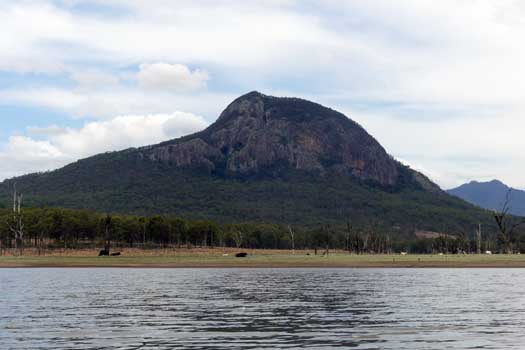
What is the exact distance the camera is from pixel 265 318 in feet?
126

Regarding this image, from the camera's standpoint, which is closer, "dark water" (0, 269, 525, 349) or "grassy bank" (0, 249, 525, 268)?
"dark water" (0, 269, 525, 349)

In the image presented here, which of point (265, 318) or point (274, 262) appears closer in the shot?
point (265, 318)

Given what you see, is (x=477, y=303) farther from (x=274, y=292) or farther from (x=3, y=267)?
(x=3, y=267)

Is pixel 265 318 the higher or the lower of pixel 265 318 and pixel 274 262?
the lower

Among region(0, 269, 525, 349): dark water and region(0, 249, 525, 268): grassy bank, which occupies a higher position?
region(0, 249, 525, 268): grassy bank

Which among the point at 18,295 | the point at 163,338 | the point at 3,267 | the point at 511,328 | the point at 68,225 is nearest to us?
the point at 163,338

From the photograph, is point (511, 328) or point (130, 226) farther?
point (130, 226)

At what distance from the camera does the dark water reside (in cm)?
2955

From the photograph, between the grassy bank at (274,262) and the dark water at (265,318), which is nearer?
the dark water at (265,318)

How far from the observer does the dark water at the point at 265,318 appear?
96.9ft

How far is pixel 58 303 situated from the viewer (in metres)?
48.2

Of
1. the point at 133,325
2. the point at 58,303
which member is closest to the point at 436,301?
the point at 133,325

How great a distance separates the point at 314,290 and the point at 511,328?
27307 mm

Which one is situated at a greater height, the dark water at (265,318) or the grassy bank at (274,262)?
the grassy bank at (274,262)
